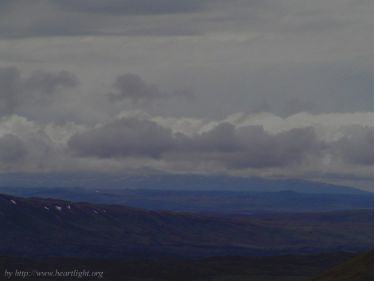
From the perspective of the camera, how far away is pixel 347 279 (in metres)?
179

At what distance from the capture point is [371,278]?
569ft

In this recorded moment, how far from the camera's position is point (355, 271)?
18438 centimetres

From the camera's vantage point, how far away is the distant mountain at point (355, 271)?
586 ft

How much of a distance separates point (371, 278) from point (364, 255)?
26.2 m

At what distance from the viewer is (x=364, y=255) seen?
→ 199375 millimetres

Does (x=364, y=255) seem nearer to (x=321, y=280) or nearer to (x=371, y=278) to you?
(x=321, y=280)

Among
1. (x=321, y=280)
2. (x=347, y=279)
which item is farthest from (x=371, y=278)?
(x=321, y=280)

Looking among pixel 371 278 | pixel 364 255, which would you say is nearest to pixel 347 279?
pixel 371 278

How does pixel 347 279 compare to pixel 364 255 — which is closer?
pixel 347 279

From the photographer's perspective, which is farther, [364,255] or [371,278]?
[364,255]

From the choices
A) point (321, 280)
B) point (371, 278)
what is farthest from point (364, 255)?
point (371, 278)

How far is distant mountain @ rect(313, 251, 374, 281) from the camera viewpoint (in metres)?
179

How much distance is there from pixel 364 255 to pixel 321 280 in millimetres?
13136

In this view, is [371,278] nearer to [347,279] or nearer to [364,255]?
[347,279]
